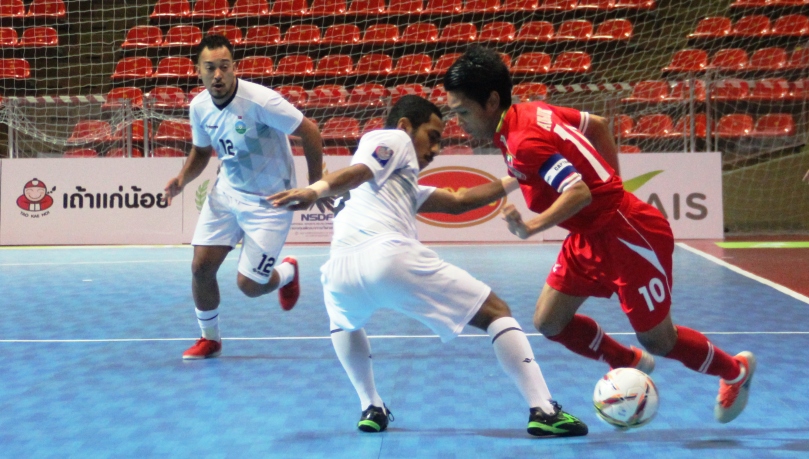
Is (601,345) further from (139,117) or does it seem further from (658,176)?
(139,117)

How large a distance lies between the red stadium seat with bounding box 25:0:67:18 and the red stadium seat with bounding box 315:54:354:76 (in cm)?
557

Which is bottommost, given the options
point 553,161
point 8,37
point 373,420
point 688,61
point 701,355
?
point 373,420

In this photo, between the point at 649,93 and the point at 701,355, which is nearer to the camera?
the point at 701,355

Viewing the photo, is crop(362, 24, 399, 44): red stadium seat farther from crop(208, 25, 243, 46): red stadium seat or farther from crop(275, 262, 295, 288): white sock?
crop(275, 262, 295, 288): white sock

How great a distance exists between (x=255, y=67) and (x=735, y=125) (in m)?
8.67

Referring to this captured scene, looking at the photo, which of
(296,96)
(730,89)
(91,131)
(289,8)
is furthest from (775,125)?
(91,131)

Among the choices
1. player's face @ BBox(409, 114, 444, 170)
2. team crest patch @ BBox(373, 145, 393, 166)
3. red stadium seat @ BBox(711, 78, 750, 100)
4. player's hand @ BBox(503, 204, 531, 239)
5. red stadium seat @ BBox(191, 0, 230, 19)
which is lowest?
player's hand @ BBox(503, 204, 531, 239)

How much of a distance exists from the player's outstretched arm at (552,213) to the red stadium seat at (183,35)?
14266 millimetres

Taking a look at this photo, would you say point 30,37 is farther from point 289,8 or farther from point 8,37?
point 289,8

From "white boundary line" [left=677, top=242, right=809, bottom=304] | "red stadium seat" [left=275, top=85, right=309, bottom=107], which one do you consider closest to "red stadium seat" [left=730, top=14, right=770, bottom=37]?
"white boundary line" [left=677, top=242, right=809, bottom=304]

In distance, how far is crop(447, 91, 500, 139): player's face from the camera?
3.03m

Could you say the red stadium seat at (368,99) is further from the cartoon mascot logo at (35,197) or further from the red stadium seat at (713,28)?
the red stadium seat at (713,28)

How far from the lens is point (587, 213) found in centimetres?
315

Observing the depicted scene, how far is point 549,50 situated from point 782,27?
430 centimetres
